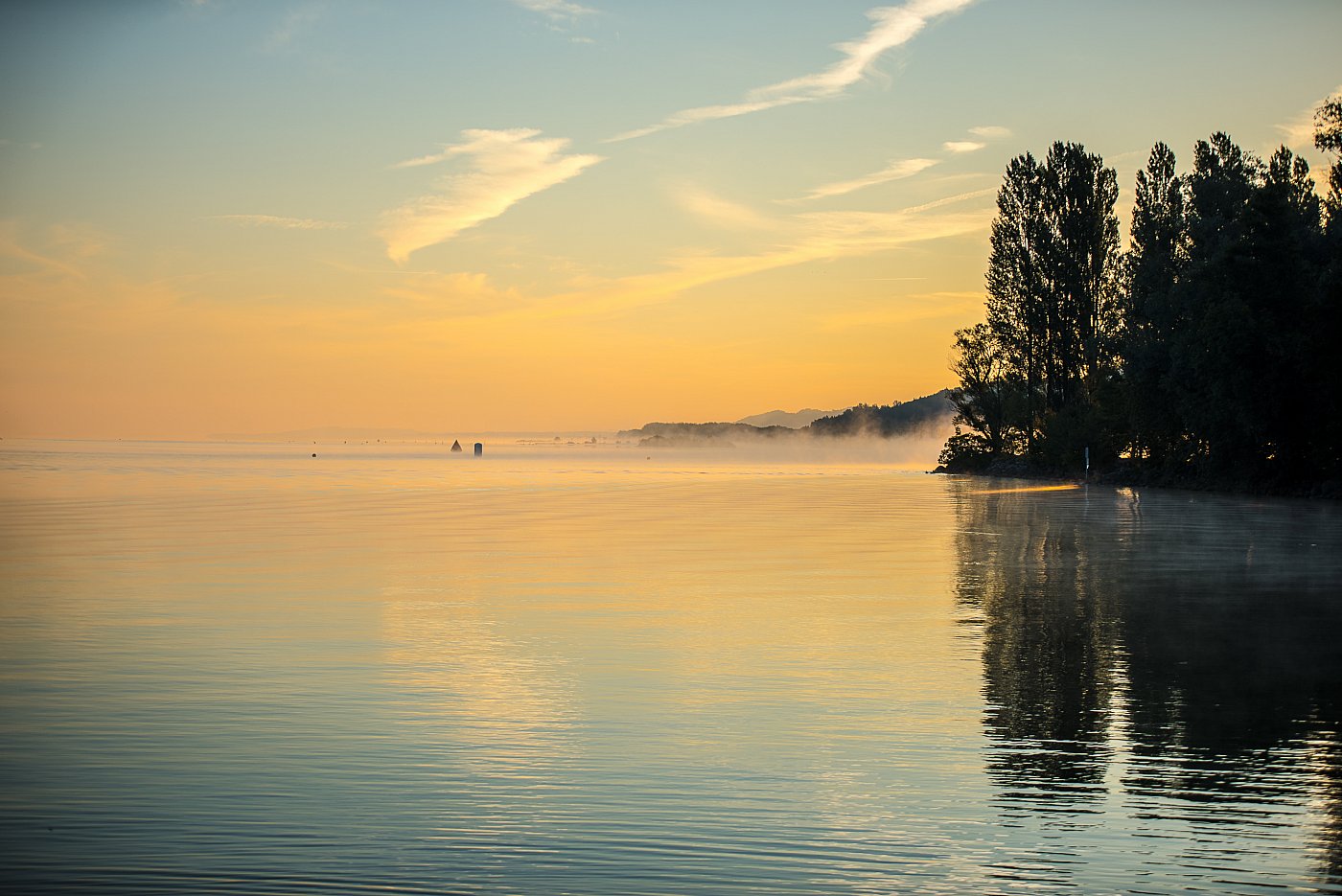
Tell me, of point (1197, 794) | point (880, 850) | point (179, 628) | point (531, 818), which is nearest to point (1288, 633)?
point (1197, 794)

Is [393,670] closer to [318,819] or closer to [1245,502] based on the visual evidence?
[318,819]

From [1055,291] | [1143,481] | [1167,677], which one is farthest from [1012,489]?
[1167,677]

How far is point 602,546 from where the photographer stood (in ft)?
78.9

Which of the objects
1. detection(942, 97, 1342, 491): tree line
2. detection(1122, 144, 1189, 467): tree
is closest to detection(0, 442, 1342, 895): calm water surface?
detection(942, 97, 1342, 491): tree line

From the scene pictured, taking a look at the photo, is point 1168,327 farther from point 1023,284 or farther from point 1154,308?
point 1023,284

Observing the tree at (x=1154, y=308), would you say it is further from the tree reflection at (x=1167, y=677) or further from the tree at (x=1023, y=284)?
the tree reflection at (x=1167, y=677)

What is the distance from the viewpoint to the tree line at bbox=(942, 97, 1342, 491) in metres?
48.2

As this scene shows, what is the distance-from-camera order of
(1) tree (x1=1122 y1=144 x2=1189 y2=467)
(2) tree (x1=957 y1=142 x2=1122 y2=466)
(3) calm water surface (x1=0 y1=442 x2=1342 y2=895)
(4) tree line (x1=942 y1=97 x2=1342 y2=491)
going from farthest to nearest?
(2) tree (x1=957 y1=142 x2=1122 y2=466) < (1) tree (x1=1122 y1=144 x2=1189 y2=467) < (4) tree line (x1=942 y1=97 x2=1342 y2=491) < (3) calm water surface (x1=0 y1=442 x2=1342 y2=895)

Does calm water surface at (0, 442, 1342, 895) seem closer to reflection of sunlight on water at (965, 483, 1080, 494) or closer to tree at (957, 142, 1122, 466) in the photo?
reflection of sunlight on water at (965, 483, 1080, 494)

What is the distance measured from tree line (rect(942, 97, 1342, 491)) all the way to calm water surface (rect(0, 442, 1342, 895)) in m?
31.2

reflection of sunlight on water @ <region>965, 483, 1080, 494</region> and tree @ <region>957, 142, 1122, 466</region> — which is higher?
tree @ <region>957, 142, 1122, 466</region>

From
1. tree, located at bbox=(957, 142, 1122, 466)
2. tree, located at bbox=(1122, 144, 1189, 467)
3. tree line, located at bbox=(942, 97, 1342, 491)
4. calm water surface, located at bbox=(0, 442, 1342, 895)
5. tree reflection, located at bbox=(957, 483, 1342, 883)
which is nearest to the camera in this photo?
calm water surface, located at bbox=(0, 442, 1342, 895)

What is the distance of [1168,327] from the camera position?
5494cm

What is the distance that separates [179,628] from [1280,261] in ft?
154
